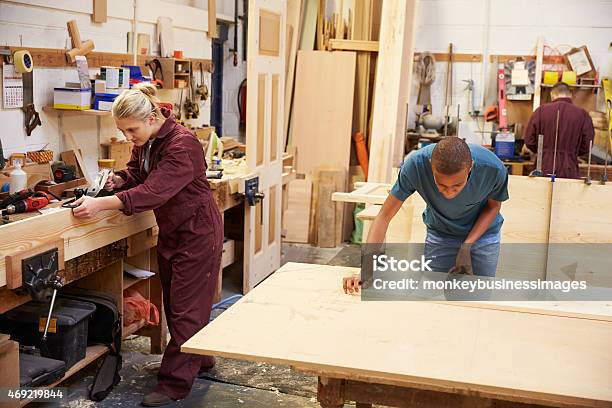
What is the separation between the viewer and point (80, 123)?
454cm

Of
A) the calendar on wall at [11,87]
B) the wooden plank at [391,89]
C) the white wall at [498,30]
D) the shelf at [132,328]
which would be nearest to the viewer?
the calendar on wall at [11,87]

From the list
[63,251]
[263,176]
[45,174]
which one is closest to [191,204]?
[63,251]

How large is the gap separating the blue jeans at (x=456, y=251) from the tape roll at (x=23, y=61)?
2.24 m

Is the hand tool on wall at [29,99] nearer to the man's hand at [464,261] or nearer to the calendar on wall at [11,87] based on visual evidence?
the calendar on wall at [11,87]

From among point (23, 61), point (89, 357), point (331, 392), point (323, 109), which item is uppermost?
point (23, 61)

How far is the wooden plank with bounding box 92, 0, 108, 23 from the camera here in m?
4.56

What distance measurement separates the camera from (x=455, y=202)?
3.34 metres

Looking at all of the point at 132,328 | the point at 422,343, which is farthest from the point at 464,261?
the point at 132,328

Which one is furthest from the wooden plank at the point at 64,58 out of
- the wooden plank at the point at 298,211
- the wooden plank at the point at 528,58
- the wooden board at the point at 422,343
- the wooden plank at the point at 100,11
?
the wooden plank at the point at 528,58

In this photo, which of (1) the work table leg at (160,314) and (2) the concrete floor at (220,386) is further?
(1) the work table leg at (160,314)

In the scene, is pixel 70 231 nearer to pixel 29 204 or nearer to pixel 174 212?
pixel 29 204

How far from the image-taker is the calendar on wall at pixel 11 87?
3.88 metres

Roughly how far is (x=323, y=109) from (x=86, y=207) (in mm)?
4465

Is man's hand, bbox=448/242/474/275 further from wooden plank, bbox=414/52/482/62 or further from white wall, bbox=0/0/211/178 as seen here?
wooden plank, bbox=414/52/482/62
